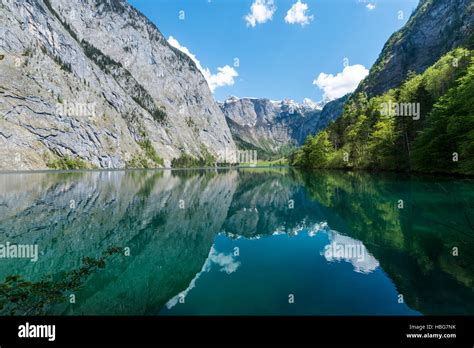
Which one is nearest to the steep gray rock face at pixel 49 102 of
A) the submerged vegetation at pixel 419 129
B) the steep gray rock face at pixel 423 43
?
the submerged vegetation at pixel 419 129

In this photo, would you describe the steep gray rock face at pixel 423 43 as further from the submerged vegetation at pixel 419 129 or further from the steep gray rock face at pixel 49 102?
the steep gray rock face at pixel 49 102

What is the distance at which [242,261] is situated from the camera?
45.7ft

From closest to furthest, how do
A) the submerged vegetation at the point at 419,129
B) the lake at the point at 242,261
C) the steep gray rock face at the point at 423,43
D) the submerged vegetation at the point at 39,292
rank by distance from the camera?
the submerged vegetation at the point at 39,292 → the lake at the point at 242,261 → the submerged vegetation at the point at 419,129 → the steep gray rock face at the point at 423,43

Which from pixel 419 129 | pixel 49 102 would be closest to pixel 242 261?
pixel 419 129

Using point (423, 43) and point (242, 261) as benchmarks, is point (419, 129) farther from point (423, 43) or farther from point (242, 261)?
point (423, 43)

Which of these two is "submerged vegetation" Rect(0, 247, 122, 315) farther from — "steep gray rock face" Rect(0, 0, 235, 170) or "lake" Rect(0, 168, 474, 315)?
"steep gray rock face" Rect(0, 0, 235, 170)

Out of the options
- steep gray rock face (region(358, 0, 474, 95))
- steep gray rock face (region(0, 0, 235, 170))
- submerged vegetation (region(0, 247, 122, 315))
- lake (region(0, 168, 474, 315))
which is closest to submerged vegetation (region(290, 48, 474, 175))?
lake (region(0, 168, 474, 315))

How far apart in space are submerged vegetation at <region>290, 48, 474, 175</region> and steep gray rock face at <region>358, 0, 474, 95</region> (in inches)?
4028

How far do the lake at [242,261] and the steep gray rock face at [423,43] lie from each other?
170142 millimetres

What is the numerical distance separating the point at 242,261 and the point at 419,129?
5429 centimetres

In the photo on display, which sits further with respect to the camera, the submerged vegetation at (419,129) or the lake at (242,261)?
the submerged vegetation at (419,129)

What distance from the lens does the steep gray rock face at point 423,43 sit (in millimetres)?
151625
